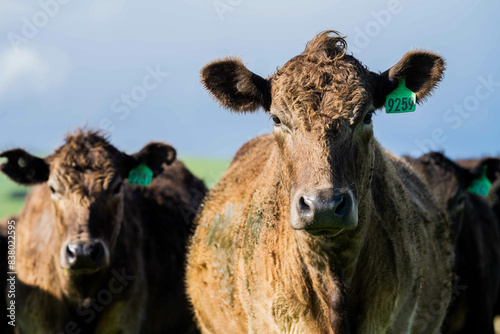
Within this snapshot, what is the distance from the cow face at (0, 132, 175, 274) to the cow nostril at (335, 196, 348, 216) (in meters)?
3.42

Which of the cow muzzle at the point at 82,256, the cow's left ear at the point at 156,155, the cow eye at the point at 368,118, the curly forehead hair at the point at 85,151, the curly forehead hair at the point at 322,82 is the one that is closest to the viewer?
the curly forehead hair at the point at 322,82

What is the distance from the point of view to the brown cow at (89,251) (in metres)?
6.50

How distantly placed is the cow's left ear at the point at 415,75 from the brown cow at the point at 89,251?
10.8 feet

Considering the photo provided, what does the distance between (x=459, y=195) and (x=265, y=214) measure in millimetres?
5048

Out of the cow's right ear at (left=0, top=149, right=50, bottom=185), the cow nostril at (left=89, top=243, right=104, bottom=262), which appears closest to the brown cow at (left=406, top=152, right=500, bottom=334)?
the cow nostril at (left=89, top=243, right=104, bottom=262)

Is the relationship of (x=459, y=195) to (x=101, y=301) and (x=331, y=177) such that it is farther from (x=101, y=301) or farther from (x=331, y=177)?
(x=331, y=177)

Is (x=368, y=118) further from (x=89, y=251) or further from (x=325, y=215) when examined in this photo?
(x=89, y=251)

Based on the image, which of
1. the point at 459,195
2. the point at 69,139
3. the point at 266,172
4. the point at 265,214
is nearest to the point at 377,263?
the point at 265,214

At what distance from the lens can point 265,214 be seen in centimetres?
458

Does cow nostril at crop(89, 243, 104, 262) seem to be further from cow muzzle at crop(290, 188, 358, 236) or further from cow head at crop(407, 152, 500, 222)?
cow head at crop(407, 152, 500, 222)

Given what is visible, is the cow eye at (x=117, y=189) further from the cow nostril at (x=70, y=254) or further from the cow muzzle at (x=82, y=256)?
the cow nostril at (x=70, y=254)

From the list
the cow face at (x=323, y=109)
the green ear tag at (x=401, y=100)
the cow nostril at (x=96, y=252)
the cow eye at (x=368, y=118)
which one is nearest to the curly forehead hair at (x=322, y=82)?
the cow face at (x=323, y=109)

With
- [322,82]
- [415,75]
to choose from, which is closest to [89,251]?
[322,82]

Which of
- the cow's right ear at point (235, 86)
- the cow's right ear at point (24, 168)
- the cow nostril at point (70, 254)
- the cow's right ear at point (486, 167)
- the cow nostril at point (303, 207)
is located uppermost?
the cow's right ear at point (486, 167)
